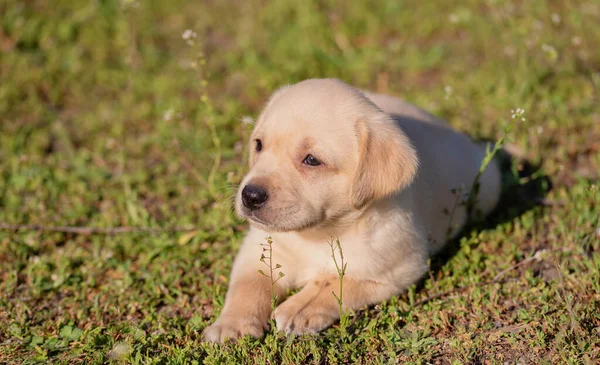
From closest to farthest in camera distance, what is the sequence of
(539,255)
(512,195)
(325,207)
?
(325,207), (539,255), (512,195)

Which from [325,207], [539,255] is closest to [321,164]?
[325,207]

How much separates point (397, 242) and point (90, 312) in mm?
1629

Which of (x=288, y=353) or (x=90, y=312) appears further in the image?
(x=90, y=312)

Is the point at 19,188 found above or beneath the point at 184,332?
beneath

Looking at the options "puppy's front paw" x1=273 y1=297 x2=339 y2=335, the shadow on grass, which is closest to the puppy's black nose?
"puppy's front paw" x1=273 y1=297 x2=339 y2=335

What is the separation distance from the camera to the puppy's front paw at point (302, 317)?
10.9 feet

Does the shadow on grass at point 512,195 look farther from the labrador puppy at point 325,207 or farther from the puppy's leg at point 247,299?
the puppy's leg at point 247,299

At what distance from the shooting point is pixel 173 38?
23.3 ft

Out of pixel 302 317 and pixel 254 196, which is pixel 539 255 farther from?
pixel 254 196

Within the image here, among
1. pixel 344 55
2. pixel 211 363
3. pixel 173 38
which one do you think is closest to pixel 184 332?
pixel 211 363

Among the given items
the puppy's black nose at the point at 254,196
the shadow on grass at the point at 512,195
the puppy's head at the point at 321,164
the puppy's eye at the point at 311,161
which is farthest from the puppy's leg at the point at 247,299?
the shadow on grass at the point at 512,195

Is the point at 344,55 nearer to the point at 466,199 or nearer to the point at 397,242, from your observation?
the point at 466,199

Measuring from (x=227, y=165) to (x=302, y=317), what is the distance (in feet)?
6.49

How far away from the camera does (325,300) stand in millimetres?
3459
